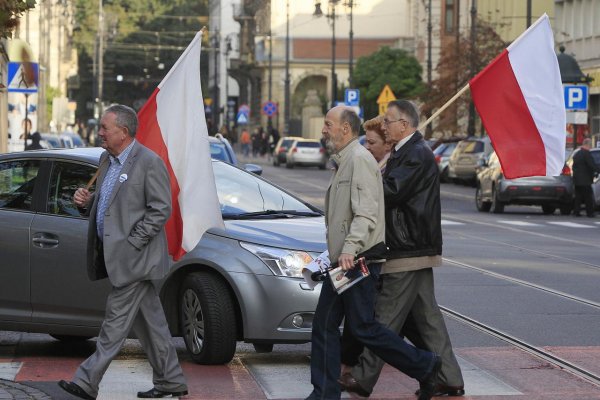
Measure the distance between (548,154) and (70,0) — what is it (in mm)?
106398

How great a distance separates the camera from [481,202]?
35125mm

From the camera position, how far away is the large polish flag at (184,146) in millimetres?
9492

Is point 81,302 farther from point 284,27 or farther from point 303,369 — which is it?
point 284,27

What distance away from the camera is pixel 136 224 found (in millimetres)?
8688

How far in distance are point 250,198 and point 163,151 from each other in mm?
1867

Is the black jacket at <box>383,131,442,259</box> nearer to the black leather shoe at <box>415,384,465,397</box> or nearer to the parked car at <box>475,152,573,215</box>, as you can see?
the black leather shoe at <box>415,384,465,397</box>

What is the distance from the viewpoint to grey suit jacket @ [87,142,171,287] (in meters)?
8.66

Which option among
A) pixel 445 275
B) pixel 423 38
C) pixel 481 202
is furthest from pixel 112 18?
pixel 445 275

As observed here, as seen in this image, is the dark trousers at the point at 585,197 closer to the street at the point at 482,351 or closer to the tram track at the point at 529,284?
the street at the point at 482,351

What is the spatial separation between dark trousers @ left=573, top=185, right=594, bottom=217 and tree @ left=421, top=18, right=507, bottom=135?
24.9 meters

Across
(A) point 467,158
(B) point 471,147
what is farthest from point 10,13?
(A) point 467,158

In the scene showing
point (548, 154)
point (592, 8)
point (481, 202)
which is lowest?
point (481, 202)

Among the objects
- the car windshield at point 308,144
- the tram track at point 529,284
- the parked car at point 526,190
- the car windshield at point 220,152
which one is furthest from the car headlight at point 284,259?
the car windshield at point 308,144

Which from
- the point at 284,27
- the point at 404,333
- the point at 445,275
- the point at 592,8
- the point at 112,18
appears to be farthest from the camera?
the point at 112,18
